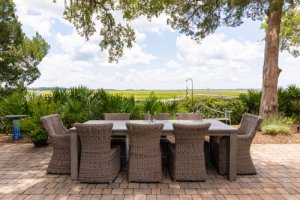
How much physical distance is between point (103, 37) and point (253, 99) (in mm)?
6433

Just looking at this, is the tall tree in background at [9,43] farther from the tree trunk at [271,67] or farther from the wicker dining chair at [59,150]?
the tree trunk at [271,67]

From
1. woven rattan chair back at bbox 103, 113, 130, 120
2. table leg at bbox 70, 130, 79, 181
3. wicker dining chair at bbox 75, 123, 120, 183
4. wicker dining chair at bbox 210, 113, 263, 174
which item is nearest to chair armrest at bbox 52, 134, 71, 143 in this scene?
table leg at bbox 70, 130, 79, 181

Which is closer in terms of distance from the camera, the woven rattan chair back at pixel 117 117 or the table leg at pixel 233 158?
the table leg at pixel 233 158

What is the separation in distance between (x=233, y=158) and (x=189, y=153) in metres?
0.76

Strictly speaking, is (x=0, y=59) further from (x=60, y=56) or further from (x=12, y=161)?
(x=12, y=161)

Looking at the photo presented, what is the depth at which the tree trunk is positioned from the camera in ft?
34.4

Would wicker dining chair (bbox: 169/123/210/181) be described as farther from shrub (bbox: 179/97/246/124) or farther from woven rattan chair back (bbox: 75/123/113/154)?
shrub (bbox: 179/97/246/124)

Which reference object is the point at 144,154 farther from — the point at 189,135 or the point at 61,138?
the point at 61,138

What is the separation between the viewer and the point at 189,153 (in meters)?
4.82

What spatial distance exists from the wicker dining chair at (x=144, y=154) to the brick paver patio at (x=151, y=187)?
0.13 metres

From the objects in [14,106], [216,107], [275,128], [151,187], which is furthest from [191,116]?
[216,107]

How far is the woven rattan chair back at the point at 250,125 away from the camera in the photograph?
17.0 feet

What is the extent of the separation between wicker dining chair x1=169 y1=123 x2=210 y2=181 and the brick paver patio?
139mm

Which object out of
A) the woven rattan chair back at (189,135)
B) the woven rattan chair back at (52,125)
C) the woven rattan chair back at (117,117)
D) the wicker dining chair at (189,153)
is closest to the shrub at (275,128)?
the woven rattan chair back at (117,117)
